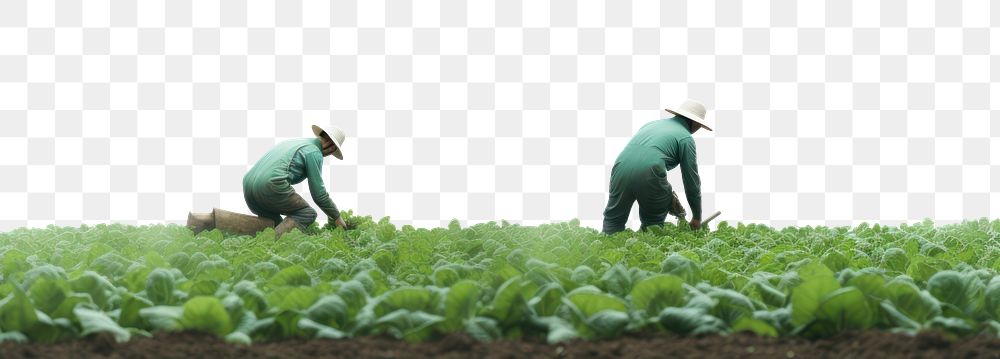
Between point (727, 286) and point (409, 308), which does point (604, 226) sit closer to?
point (727, 286)

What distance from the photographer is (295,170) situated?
10836mm

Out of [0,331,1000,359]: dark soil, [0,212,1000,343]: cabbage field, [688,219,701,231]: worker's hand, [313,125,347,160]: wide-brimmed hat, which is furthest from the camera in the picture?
[313,125,347,160]: wide-brimmed hat

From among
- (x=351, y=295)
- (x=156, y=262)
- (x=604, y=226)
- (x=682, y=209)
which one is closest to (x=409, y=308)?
(x=351, y=295)

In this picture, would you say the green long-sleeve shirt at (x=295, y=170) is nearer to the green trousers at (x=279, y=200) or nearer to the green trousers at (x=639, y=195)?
the green trousers at (x=279, y=200)

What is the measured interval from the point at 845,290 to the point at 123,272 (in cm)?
368

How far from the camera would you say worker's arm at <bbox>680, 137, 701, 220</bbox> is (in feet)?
31.7

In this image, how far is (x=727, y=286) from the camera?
4250 millimetres

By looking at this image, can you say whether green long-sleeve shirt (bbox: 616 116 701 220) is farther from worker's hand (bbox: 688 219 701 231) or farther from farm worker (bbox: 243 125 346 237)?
farm worker (bbox: 243 125 346 237)

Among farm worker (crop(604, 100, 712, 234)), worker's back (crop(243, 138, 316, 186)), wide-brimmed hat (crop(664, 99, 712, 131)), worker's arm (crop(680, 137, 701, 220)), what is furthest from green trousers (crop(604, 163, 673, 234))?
worker's back (crop(243, 138, 316, 186))

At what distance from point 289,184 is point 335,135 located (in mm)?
883

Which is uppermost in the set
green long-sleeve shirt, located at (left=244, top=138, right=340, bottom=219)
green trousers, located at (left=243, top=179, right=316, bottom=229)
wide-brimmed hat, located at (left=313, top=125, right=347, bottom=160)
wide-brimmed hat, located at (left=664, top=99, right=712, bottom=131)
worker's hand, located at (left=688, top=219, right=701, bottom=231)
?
wide-brimmed hat, located at (left=664, top=99, right=712, bottom=131)

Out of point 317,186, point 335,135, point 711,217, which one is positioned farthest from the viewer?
point 335,135

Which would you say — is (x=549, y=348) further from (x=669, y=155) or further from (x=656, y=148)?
(x=669, y=155)

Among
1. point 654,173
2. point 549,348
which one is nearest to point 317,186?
point 654,173
